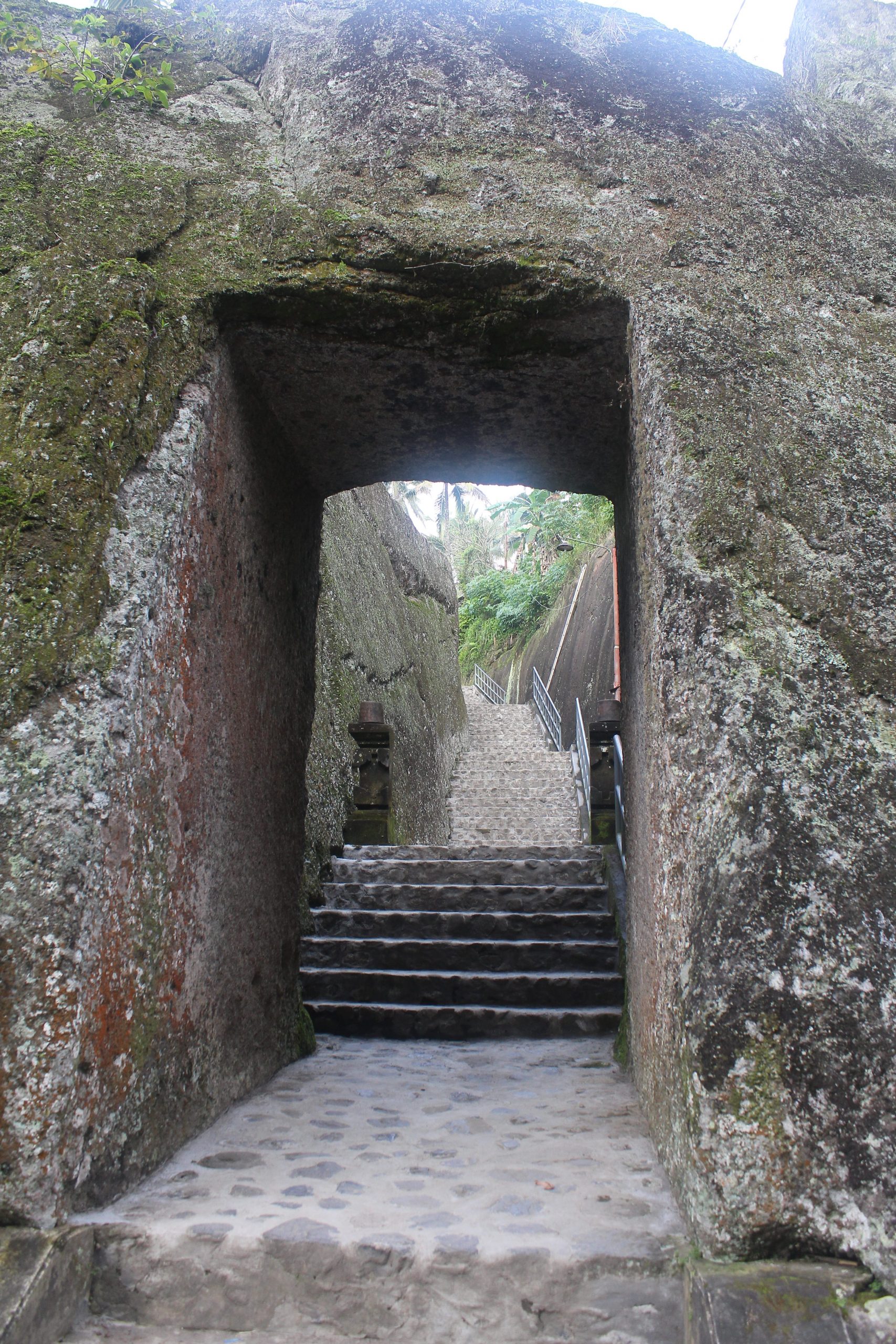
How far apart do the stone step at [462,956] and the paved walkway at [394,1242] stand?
1.97 meters

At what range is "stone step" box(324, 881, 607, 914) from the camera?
15.6ft

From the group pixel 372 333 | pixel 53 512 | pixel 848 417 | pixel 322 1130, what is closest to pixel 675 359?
pixel 848 417

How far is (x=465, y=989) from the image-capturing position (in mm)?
3938

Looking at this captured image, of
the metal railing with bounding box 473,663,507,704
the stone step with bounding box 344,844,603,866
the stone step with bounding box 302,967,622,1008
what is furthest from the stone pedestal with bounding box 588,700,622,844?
the metal railing with bounding box 473,663,507,704

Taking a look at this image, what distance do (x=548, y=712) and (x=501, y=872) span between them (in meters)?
8.96

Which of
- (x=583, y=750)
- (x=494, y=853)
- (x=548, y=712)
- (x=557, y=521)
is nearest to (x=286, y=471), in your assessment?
(x=494, y=853)

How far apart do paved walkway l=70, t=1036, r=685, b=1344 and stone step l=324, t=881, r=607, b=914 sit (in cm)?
255

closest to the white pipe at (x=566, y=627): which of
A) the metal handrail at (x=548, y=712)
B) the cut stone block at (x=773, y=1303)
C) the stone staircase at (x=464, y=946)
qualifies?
the metal handrail at (x=548, y=712)

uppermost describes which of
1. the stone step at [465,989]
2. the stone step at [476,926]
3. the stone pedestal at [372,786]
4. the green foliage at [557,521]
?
the green foliage at [557,521]

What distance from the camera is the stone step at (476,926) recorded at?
14.6 feet

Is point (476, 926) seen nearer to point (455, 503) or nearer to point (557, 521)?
point (557, 521)

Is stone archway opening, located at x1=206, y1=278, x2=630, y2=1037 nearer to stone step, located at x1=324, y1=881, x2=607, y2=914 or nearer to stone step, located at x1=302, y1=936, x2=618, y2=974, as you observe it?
stone step, located at x1=302, y1=936, x2=618, y2=974

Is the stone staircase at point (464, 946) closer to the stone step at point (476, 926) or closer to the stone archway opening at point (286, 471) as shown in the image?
the stone step at point (476, 926)

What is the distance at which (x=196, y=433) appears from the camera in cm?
209
